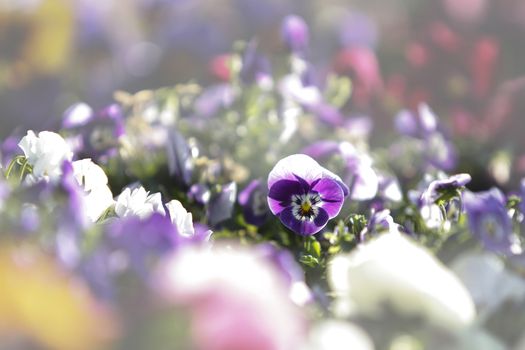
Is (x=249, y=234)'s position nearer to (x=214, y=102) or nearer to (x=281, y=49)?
(x=214, y=102)

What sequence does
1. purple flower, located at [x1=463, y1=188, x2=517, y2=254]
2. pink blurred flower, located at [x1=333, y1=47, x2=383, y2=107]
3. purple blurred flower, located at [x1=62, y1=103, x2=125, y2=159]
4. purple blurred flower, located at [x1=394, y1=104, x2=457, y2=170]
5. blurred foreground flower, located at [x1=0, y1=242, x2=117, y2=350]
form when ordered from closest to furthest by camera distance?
blurred foreground flower, located at [x1=0, y1=242, x2=117, y2=350] → purple flower, located at [x1=463, y1=188, x2=517, y2=254] → purple blurred flower, located at [x1=62, y1=103, x2=125, y2=159] → purple blurred flower, located at [x1=394, y1=104, x2=457, y2=170] → pink blurred flower, located at [x1=333, y1=47, x2=383, y2=107]

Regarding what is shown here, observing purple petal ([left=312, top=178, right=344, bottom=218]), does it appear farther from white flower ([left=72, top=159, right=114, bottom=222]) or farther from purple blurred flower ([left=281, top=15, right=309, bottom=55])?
purple blurred flower ([left=281, top=15, right=309, bottom=55])

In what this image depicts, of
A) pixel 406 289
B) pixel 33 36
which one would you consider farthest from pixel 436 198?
pixel 33 36

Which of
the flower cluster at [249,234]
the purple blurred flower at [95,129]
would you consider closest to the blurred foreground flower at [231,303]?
the flower cluster at [249,234]

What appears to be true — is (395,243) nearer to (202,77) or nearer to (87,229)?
(87,229)

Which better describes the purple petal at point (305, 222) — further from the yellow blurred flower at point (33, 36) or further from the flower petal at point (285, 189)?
the yellow blurred flower at point (33, 36)

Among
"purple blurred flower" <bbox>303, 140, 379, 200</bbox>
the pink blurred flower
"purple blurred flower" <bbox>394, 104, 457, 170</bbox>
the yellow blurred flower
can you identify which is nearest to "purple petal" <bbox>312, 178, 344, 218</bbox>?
"purple blurred flower" <bbox>303, 140, 379, 200</bbox>
